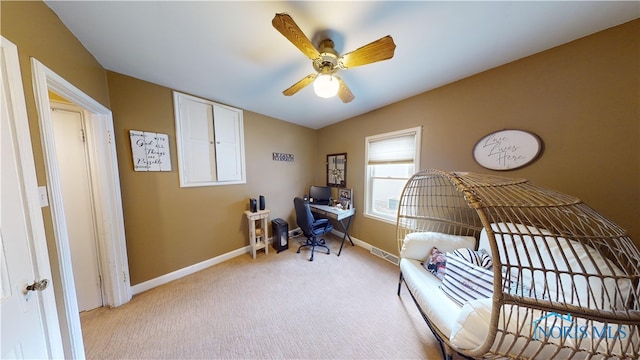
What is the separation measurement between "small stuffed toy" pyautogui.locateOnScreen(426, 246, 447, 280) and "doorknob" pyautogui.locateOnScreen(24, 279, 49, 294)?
250 centimetres

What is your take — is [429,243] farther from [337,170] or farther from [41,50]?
[41,50]

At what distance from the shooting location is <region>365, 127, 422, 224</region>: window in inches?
91.0

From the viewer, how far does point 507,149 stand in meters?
1.58

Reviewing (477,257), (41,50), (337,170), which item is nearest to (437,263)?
(477,257)

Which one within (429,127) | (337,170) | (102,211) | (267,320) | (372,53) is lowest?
(267,320)

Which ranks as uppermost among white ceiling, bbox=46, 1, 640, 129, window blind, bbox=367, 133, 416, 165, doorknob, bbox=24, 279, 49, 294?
white ceiling, bbox=46, 1, 640, 129

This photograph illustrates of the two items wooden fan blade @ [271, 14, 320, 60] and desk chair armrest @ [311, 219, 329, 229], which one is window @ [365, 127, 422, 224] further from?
wooden fan blade @ [271, 14, 320, 60]

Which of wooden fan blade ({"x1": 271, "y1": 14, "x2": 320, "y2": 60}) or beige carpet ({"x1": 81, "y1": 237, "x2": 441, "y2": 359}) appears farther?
beige carpet ({"x1": 81, "y1": 237, "x2": 441, "y2": 359})

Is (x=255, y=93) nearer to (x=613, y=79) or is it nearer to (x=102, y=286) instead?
(x=102, y=286)

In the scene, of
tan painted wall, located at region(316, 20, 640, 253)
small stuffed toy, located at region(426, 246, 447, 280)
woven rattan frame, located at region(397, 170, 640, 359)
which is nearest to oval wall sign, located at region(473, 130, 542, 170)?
tan painted wall, located at region(316, 20, 640, 253)

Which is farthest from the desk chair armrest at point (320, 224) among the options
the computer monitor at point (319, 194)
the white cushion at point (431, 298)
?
the white cushion at point (431, 298)

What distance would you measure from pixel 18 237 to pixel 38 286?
0.24 metres

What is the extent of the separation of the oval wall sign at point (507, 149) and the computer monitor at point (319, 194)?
212cm

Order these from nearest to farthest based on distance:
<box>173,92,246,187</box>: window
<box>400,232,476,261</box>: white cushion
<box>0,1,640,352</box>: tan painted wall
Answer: <box>0,1,640,352</box>: tan painted wall
<box>400,232,476,261</box>: white cushion
<box>173,92,246,187</box>: window
